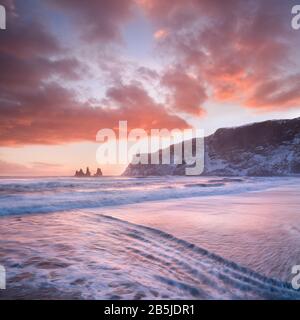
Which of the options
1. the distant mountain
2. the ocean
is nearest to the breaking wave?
the ocean

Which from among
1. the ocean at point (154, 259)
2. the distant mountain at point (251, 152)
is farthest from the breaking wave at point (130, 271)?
the distant mountain at point (251, 152)

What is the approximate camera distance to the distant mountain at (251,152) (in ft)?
297
